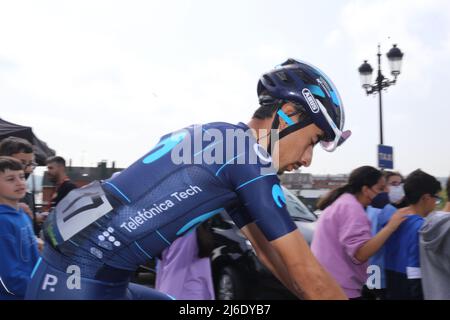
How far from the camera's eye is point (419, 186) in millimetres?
4441

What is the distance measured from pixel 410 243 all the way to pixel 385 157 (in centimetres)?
786

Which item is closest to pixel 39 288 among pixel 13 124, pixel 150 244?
pixel 150 244

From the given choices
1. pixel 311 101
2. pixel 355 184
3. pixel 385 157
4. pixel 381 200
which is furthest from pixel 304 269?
pixel 385 157

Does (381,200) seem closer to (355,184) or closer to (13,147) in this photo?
(355,184)

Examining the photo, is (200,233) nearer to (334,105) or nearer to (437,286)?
(437,286)

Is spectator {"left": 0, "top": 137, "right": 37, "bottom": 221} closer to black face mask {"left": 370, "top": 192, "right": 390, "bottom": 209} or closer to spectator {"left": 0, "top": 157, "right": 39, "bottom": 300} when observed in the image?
spectator {"left": 0, "top": 157, "right": 39, "bottom": 300}

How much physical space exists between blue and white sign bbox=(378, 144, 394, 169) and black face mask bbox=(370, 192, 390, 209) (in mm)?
6936

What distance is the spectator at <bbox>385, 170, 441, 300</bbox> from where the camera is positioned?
4180mm

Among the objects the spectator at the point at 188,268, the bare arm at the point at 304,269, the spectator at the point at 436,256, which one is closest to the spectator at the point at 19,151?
the spectator at the point at 188,268

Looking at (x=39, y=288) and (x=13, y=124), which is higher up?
(x=13, y=124)

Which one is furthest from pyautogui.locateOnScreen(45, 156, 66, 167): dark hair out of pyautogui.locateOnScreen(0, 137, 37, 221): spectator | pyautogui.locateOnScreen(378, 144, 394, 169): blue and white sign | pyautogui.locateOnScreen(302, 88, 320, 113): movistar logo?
pyautogui.locateOnScreen(378, 144, 394, 169): blue and white sign

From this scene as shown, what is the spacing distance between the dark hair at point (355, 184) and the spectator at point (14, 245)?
245 centimetres

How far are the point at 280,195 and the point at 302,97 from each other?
0.50 meters
